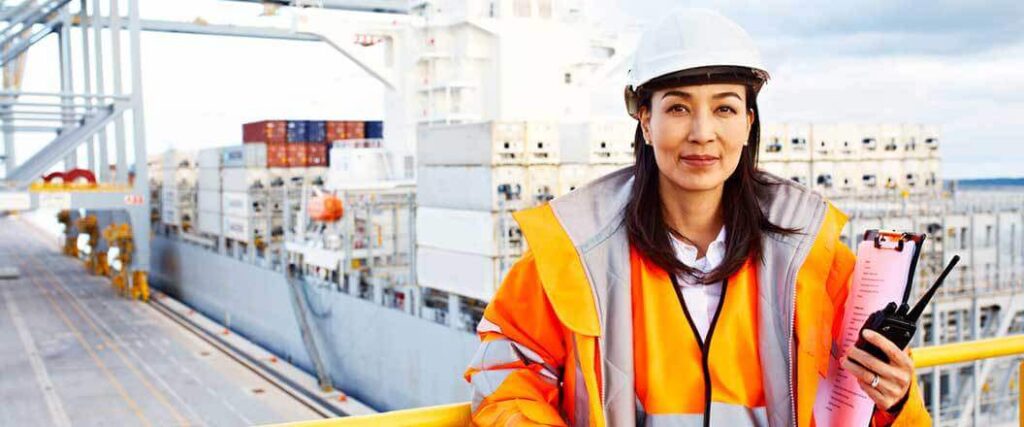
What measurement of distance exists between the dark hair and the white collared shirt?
0.02 metres

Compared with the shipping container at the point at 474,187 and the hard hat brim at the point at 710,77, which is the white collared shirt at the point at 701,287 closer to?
the hard hat brim at the point at 710,77

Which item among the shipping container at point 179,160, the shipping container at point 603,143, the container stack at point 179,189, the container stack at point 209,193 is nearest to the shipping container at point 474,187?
the shipping container at point 603,143

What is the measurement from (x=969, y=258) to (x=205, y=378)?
15424mm

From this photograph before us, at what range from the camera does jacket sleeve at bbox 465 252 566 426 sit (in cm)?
184

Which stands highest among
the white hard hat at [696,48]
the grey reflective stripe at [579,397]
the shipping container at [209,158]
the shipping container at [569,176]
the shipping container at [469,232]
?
the shipping container at [209,158]

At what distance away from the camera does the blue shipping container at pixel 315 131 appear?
2862 cm

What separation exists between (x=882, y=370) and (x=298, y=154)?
2787cm

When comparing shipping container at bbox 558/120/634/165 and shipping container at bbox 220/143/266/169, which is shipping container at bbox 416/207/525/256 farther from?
shipping container at bbox 220/143/266/169

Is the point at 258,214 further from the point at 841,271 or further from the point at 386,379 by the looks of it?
the point at 841,271

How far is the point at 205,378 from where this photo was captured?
19.7 metres

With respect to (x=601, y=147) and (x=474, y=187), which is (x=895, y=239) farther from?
(x=601, y=147)

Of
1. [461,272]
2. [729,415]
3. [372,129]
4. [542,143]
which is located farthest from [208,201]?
[729,415]

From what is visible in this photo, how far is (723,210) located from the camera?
201cm

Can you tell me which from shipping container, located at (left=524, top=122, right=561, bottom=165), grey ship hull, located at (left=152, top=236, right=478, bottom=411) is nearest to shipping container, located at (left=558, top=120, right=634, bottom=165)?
shipping container, located at (left=524, top=122, right=561, bottom=165)
